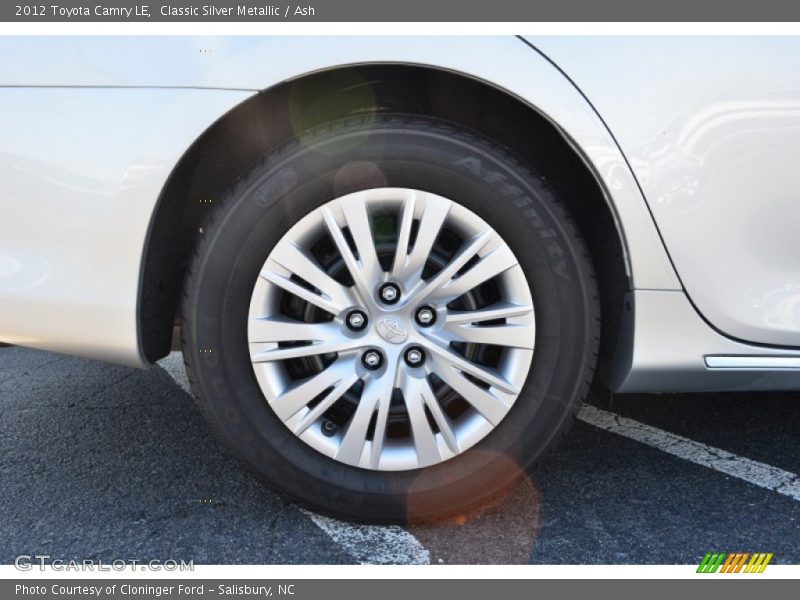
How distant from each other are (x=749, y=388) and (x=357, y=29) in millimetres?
1210

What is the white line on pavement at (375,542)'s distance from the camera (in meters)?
1.51

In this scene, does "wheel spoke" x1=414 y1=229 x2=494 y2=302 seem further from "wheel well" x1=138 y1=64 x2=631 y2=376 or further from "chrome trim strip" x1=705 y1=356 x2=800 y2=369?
"chrome trim strip" x1=705 y1=356 x2=800 y2=369

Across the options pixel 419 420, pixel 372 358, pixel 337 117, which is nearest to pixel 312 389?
pixel 372 358

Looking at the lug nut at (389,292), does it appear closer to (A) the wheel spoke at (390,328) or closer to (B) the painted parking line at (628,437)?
(A) the wheel spoke at (390,328)

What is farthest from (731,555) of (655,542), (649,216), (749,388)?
(649,216)

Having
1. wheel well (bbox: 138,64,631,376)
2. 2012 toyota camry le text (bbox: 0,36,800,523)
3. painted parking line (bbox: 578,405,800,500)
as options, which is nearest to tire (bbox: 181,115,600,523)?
2012 toyota camry le text (bbox: 0,36,800,523)

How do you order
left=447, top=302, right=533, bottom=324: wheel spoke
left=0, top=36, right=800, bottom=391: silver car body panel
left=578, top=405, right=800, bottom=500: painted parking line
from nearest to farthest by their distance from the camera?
left=0, top=36, right=800, bottom=391: silver car body panel, left=447, top=302, right=533, bottom=324: wheel spoke, left=578, top=405, right=800, bottom=500: painted parking line

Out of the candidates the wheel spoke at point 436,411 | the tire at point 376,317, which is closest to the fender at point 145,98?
the tire at point 376,317

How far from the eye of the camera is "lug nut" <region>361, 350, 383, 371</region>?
1577mm

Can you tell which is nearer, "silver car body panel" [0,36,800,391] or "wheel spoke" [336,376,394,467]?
"silver car body panel" [0,36,800,391]

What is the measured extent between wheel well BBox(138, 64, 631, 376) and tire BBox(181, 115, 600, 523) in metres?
0.11

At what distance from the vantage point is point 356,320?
1.56 meters

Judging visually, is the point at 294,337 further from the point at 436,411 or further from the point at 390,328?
the point at 436,411

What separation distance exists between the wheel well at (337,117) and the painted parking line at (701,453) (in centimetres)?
52
